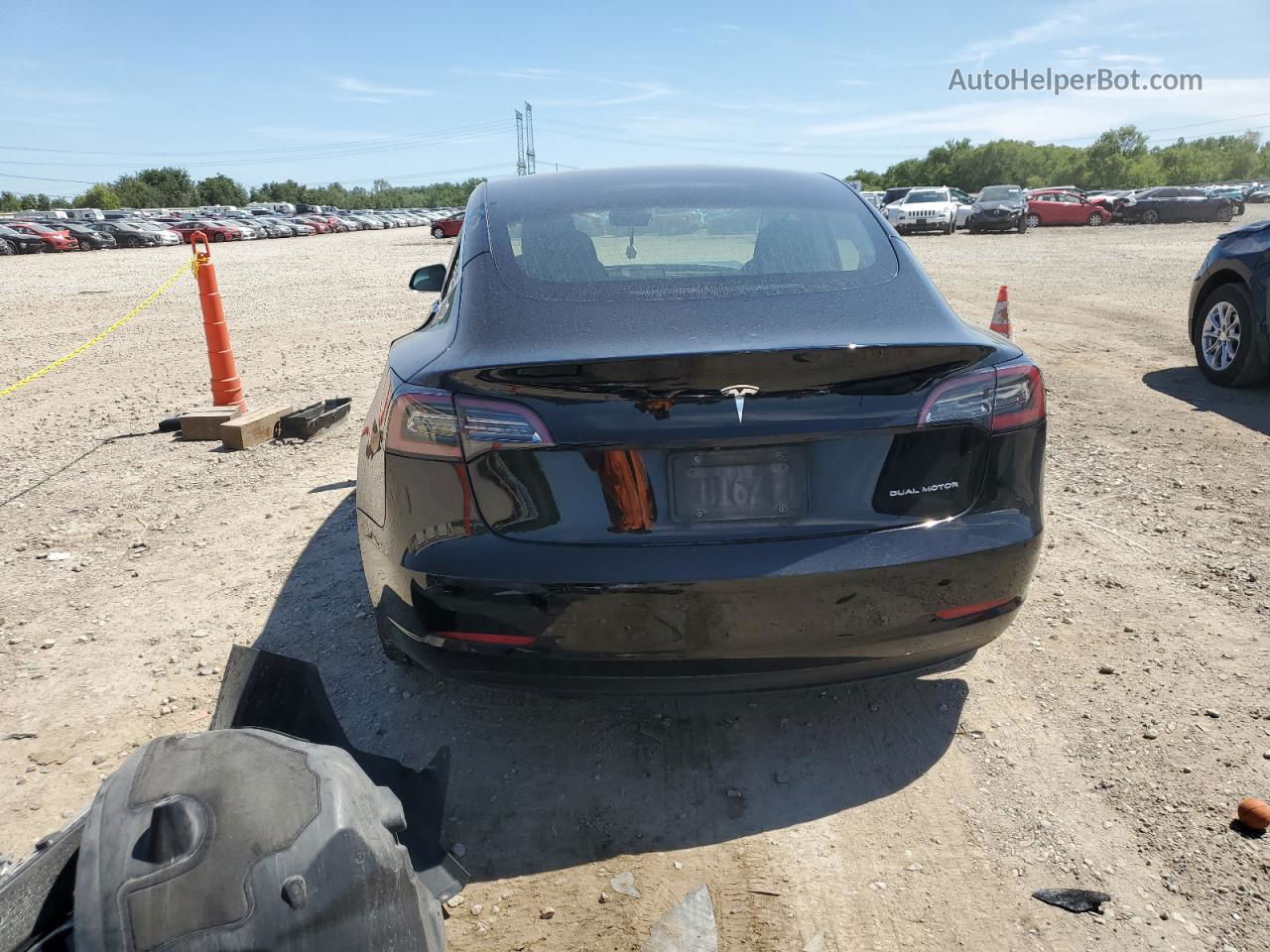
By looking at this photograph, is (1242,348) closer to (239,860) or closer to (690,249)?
(690,249)

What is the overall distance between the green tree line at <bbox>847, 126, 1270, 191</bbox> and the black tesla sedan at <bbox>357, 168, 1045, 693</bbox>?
10179 cm

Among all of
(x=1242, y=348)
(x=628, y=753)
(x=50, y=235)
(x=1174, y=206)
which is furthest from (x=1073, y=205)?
(x=50, y=235)

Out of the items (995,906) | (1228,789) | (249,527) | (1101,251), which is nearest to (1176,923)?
(995,906)

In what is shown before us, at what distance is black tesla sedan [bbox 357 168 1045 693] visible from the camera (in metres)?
2.35

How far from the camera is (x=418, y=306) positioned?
16.0m

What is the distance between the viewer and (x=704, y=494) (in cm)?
238

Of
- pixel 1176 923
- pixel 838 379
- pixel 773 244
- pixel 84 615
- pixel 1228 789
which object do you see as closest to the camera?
pixel 1176 923

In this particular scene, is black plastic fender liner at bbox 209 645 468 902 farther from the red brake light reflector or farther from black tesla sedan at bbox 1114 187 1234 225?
black tesla sedan at bbox 1114 187 1234 225

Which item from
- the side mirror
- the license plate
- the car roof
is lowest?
the license plate

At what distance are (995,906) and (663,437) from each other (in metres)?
1.42

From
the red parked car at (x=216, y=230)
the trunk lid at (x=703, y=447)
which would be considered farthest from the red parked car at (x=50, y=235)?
the trunk lid at (x=703, y=447)

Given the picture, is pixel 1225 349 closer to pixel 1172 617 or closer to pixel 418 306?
pixel 1172 617

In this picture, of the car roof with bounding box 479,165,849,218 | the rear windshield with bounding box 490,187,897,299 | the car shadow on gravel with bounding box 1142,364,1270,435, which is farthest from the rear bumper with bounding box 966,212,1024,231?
the rear windshield with bounding box 490,187,897,299

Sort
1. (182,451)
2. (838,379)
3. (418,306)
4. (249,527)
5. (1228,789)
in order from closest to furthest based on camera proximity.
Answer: (838,379) → (1228,789) → (249,527) → (182,451) → (418,306)
